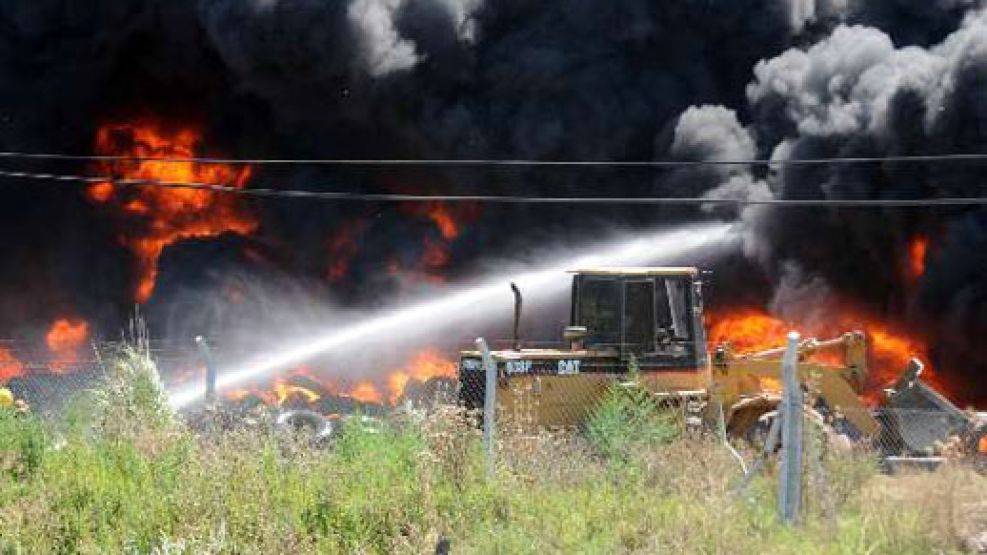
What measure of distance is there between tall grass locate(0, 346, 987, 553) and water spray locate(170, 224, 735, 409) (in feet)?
55.0

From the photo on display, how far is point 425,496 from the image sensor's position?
11273 millimetres

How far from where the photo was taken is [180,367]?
71.8ft

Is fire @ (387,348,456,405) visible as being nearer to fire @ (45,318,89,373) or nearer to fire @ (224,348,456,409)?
fire @ (224,348,456,409)

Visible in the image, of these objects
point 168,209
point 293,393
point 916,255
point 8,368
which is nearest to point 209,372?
point 293,393

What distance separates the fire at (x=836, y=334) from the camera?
26.4m

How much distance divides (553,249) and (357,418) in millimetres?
22449

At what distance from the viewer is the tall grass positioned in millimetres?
10453

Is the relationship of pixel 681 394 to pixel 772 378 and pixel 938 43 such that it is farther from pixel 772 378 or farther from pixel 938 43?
pixel 938 43

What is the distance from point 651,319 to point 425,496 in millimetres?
6326

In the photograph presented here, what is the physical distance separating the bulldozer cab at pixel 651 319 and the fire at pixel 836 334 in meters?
9.62

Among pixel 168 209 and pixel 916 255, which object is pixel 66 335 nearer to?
pixel 168 209

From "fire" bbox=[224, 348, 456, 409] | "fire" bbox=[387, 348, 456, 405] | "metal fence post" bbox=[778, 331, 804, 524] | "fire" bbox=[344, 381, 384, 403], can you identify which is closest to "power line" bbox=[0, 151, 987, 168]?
"fire" bbox=[387, 348, 456, 405]

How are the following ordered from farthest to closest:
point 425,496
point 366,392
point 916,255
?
point 916,255, point 366,392, point 425,496

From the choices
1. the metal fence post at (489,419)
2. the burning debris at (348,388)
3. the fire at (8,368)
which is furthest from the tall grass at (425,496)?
the fire at (8,368)
